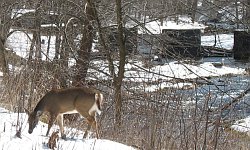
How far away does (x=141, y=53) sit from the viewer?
428 inches

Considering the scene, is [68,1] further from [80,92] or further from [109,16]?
[80,92]

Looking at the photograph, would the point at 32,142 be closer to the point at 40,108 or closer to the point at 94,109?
the point at 40,108

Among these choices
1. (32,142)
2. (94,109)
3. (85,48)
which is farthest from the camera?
(85,48)

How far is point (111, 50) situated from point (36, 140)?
20.9 ft

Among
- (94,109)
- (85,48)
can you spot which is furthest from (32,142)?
(85,48)

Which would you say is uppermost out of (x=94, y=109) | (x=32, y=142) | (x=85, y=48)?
(x=85, y=48)

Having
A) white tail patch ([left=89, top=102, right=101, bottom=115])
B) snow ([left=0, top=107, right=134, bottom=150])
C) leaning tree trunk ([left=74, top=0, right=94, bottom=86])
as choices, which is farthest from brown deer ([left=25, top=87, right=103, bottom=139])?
leaning tree trunk ([left=74, top=0, right=94, bottom=86])

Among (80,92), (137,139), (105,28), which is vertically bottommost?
(137,139)

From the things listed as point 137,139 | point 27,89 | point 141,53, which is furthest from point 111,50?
point 137,139

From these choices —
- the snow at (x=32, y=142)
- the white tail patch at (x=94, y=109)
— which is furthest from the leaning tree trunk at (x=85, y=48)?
the snow at (x=32, y=142)

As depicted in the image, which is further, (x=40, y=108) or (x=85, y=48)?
(x=85, y=48)

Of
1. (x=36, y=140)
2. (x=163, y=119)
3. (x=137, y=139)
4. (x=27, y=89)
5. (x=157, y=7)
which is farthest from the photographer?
(x=157, y=7)

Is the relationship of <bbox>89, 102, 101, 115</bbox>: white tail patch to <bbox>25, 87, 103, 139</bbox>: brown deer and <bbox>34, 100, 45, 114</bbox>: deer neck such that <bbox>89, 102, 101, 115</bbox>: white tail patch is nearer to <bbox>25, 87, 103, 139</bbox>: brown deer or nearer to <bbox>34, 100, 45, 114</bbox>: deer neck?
<bbox>25, 87, 103, 139</bbox>: brown deer

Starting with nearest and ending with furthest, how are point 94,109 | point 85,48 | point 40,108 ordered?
point 40,108 < point 94,109 < point 85,48
